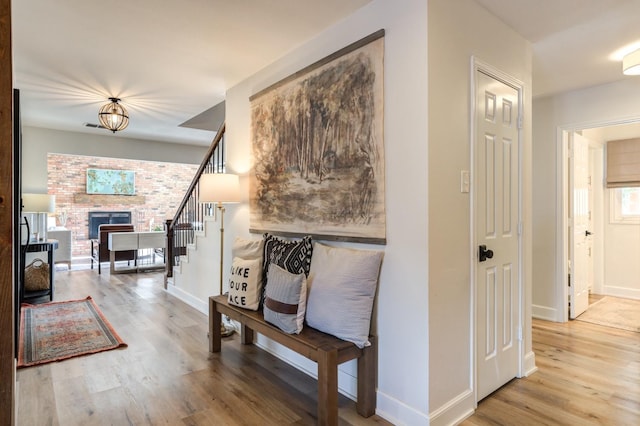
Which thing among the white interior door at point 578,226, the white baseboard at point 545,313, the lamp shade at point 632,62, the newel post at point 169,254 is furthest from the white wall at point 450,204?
the newel post at point 169,254

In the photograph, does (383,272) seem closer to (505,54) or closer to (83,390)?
(505,54)

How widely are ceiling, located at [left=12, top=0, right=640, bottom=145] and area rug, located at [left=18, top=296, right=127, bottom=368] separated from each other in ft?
8.26

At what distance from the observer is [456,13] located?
2088mm

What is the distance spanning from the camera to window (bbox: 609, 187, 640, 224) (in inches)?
195

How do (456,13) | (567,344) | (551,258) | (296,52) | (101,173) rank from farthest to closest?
(101,173) < (551,258) < (567,344) < (296,52) < (456,13)

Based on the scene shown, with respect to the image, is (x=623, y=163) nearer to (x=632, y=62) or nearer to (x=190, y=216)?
(x=632, y=62)

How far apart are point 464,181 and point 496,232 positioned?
53 centimetres

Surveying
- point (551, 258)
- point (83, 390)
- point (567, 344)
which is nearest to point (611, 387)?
point (567, 344)

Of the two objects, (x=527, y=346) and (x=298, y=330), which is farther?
(x=527, y=346)

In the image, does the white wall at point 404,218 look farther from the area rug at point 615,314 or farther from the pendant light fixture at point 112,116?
the pendant light fixture at point 112,116

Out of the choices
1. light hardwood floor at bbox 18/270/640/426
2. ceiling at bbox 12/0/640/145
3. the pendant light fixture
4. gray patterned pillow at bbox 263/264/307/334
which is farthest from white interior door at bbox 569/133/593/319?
the pendant light fixture

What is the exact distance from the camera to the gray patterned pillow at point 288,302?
2221 mm

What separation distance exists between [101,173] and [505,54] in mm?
9320

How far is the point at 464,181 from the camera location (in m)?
2.14
